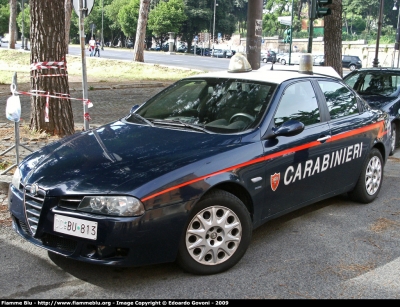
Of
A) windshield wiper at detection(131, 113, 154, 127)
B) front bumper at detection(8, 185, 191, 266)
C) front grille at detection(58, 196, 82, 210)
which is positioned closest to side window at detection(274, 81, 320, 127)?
windshield wiper at detection(131, 113, 154, 127)

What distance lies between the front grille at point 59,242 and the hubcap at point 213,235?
82 cm

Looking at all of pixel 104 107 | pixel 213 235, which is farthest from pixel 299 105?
pixel 104 107

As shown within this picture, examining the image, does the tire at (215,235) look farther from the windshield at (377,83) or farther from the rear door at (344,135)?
the windshield at (377,83)

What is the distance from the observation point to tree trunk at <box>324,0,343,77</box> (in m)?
13.0

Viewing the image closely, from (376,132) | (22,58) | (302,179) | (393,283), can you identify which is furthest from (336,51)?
(22,58)

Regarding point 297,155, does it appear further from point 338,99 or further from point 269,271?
point 338,99

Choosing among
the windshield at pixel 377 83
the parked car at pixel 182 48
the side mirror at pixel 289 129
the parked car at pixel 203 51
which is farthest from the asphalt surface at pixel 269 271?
the parked car at pixel 182 48

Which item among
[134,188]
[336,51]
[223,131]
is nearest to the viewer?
[134,188]

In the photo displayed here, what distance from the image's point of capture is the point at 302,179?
4832 millimetres

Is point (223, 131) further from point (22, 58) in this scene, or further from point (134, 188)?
point (22, 58)

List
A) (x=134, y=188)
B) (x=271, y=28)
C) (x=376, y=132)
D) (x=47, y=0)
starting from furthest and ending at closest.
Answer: (x=271, y=28), (x=47, y=0), (x=376, y=132), (x=134, y=188)

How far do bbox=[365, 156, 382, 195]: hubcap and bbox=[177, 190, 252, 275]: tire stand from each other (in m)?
2.36

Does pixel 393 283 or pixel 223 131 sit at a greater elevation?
pixel 223 131

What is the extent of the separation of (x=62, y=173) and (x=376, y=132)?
3.75m
